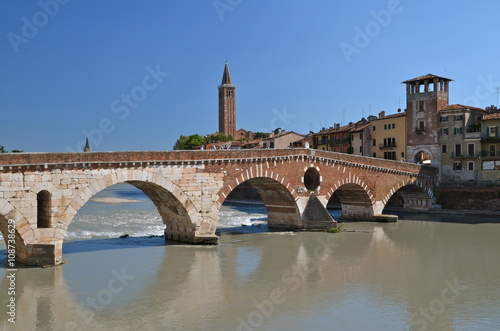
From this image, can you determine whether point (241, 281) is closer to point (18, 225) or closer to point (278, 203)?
point (18, 225)

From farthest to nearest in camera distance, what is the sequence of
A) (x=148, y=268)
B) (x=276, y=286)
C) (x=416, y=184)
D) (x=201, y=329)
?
(x=416, y=184)
(x=148, y=268)
(x=276, y=286)
(x=201, y=329)

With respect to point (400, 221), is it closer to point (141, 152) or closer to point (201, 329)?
point (141, 152)

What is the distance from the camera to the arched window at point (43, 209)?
1986 cm

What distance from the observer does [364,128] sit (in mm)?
47406

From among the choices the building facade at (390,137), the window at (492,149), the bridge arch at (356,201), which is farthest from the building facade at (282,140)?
the window at (492,149)

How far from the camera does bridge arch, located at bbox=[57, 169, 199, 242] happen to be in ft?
67.2

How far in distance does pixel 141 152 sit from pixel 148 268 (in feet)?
17.6

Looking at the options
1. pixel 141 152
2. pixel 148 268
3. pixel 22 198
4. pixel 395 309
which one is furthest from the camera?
pixel 141 152

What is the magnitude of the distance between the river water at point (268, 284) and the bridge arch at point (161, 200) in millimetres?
1156

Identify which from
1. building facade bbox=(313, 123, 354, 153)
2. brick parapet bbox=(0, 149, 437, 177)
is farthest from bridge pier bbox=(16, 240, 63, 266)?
building facade bbox=(313, 123, 354, 153)

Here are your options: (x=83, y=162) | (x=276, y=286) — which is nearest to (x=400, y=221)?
(x=276, y=286)

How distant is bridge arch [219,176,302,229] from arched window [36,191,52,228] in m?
12.2

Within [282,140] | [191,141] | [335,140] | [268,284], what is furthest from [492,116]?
[191,141]

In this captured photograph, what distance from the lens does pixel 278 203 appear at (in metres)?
31.3
